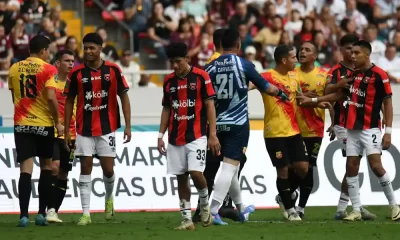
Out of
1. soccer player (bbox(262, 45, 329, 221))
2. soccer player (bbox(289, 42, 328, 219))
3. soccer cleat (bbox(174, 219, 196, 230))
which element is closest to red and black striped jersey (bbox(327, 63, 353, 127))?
soccer player (bbox(289, 42, 328, 219))

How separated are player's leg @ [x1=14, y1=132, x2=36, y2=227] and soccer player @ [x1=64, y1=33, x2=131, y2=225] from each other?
1.64ft

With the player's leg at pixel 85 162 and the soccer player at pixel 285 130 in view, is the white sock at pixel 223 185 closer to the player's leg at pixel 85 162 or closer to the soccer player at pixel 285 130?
the soccer player at pixel 285 130

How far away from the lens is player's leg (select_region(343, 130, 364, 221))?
1464 centimetres

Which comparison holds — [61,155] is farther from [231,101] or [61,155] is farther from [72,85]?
[231,101]

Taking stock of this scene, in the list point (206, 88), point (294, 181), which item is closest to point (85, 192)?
point (206, 88)

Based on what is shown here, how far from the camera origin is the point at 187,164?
43.4 feet

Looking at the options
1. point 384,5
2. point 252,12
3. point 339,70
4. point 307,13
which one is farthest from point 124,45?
point 339,70

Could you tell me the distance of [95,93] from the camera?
1401 cm

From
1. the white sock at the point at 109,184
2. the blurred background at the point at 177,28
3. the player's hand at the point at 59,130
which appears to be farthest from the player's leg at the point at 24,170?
the blurred background at the point at 177,28

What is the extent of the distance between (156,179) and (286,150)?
11.8 ft

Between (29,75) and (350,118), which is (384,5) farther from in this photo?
(29,75)

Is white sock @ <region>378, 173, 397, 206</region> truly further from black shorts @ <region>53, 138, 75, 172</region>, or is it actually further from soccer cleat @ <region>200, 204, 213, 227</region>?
black shorts @ <region>53, 138, 75, 172</region>

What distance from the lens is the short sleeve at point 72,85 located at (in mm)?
13969

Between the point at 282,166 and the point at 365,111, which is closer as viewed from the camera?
the point at 365,111
